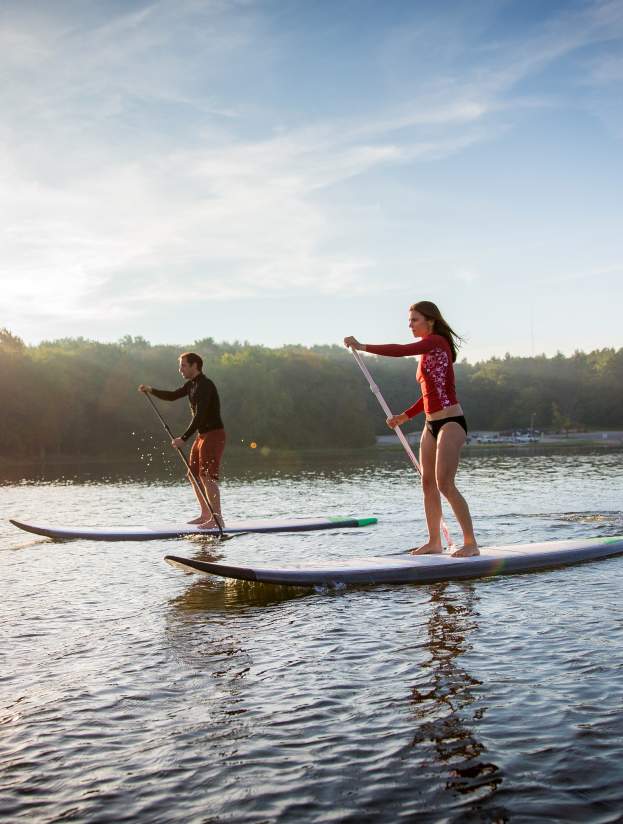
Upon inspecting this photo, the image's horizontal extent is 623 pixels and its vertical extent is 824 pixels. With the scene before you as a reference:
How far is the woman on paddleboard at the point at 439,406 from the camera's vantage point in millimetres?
9172

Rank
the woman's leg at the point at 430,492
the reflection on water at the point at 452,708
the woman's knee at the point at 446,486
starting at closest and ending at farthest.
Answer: the reflection on water at the point at 452,708 → the woman's knee at the point at 446,486 → the woman's leg at the point at 430,492

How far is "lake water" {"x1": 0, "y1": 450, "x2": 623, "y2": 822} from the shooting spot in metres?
3.99

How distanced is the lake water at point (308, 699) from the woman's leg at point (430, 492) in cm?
90

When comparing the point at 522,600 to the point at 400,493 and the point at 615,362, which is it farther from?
the point at 615,362

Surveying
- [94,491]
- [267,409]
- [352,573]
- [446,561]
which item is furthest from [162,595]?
[267,409]

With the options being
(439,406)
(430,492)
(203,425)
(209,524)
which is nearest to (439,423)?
(439,406)

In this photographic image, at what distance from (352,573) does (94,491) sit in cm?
2234

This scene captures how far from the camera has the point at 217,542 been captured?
1301cm

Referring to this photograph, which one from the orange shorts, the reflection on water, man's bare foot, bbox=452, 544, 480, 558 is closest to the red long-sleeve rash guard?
man's bare foot, bbox=452, 544, 480, 558

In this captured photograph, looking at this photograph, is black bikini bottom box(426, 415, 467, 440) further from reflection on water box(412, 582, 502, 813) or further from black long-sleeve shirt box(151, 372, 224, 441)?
black long-sleeve shirt box(151, 372, 224, 441)

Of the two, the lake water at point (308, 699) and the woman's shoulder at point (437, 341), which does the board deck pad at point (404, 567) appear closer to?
the lake water at point (308, 699)

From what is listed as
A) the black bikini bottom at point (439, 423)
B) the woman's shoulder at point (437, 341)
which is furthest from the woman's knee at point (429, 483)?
the woman's shoulder at point (437, 341)

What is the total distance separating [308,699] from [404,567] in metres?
3.88

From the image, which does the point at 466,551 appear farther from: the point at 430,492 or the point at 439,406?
the point at 439,406
